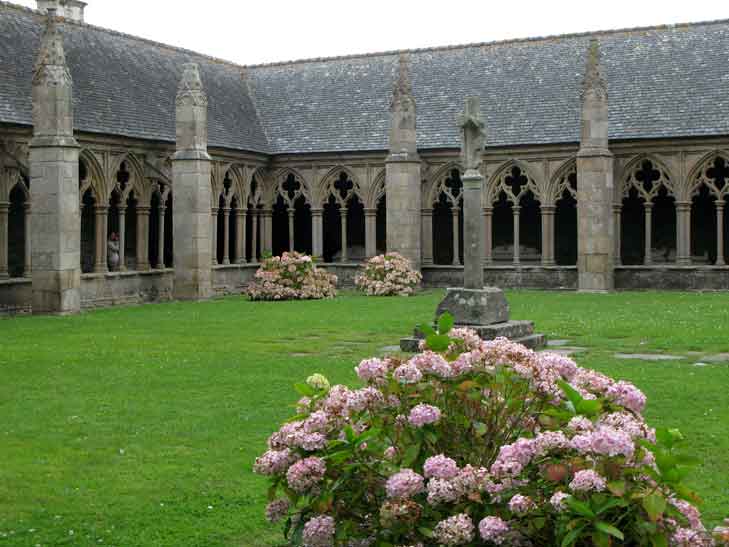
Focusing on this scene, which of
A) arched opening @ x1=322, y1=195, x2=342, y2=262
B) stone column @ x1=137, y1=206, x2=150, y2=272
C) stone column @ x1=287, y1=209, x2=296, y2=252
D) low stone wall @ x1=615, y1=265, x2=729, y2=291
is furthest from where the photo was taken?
arched opening @ x1=322, y1=195, x2=342, y2=262

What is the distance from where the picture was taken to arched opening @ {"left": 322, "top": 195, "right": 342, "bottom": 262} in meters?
33.6

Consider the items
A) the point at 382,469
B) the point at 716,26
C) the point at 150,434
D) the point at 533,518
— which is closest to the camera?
the point at 533,518

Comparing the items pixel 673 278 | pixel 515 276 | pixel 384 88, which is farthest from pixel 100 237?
pixel 673 278

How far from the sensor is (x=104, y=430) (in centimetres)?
892

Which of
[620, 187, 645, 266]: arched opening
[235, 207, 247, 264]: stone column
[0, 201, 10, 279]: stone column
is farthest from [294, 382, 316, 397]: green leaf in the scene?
[620, 187, 645, 266]: arched opening

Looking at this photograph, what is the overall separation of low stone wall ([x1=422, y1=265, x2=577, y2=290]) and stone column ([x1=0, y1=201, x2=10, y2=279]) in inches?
472

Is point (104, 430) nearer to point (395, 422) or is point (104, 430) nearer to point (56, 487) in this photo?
point (56, 487)

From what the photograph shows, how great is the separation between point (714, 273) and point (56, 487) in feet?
73.3

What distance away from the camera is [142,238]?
26250 millimetres

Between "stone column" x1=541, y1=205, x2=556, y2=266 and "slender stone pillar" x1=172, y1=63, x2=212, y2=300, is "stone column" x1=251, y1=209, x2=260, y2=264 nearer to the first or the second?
"slender stone pillar" x1=172, y1=63, x2=212, y2=300

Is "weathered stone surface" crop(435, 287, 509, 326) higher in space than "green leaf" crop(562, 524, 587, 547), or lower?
higher

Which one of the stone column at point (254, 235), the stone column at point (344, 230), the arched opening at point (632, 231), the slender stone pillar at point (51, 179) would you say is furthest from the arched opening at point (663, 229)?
the slender stone pillar at point (51, 179)

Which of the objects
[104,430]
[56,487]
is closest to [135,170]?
[104,430]

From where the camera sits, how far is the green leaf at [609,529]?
12.8 ft
